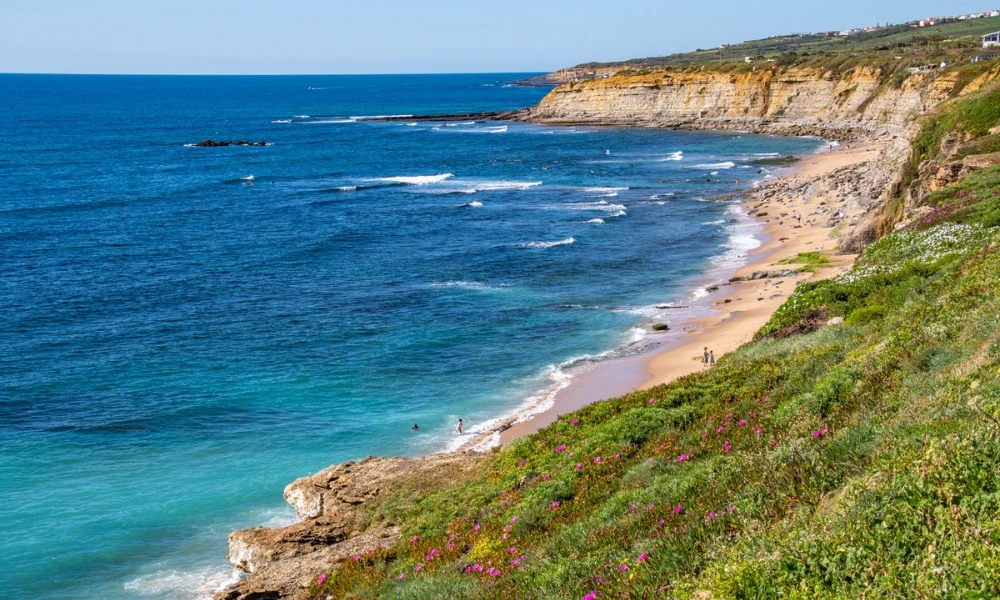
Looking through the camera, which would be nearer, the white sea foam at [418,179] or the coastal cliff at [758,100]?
the white sea foam at [418,179]

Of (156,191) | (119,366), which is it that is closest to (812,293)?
(119,366)

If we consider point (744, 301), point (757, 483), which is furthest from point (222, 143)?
point (757, 483)

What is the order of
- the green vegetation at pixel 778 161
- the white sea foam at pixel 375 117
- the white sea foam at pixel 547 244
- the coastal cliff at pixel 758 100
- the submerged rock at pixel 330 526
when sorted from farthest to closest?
the white sea foam at pixel 375 117 < the coastal cliff at pixel 758 100 < the green vegetation at pixel 778 161 < the white sea foam at pixel 547 244 < the submerged rock at pixel 330 526

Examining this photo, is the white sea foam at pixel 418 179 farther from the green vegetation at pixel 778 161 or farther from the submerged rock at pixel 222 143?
the submerged rock at pixel 222 143

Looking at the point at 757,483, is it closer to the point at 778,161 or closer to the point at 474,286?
the point at 474,286

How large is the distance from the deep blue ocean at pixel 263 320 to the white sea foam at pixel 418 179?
0.44 metres

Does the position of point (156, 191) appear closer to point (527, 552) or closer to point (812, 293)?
point (812, 293)

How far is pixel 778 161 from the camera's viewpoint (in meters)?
93.6

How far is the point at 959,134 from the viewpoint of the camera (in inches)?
1519

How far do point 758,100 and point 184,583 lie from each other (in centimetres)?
12539

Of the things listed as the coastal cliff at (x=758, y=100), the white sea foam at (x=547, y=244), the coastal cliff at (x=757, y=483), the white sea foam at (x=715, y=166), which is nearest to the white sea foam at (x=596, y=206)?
the white sea foam at (x=547, y=244)

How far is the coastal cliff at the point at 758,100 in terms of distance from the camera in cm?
10419

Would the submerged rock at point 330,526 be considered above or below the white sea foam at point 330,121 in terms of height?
below

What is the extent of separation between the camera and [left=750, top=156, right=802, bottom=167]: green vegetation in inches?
3607
